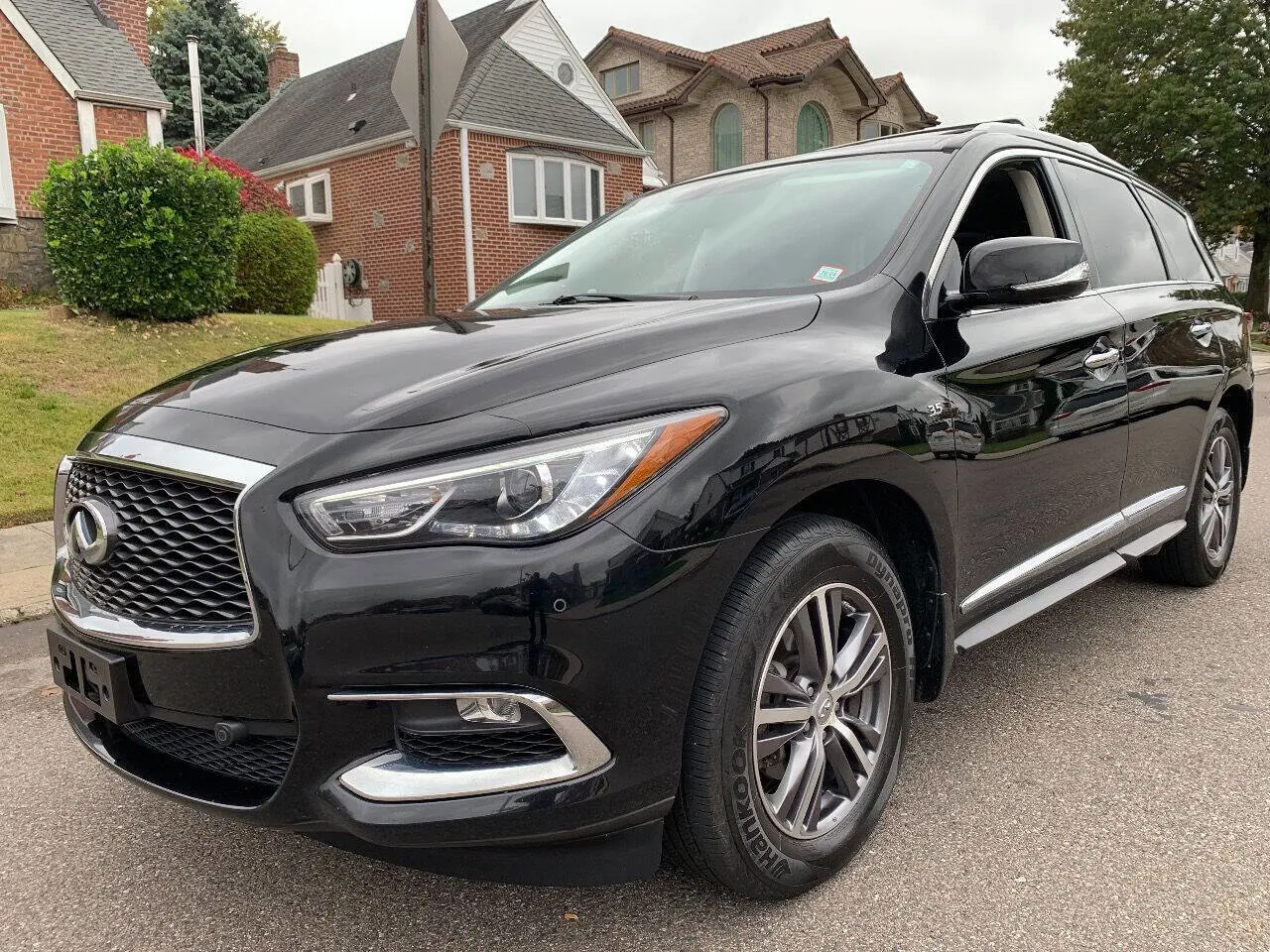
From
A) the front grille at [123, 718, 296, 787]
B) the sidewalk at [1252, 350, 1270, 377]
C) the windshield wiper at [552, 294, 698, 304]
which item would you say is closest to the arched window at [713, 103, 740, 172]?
the sidewalk at [1252, 350, 1270, 377]

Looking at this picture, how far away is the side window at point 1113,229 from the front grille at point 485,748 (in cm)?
273

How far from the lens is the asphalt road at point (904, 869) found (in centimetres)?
218

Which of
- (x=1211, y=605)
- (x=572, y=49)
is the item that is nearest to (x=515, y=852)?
(x=1211, y=605)

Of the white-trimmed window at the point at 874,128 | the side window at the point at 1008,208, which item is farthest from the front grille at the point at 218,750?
the white-trimmed window at the point at 874,128

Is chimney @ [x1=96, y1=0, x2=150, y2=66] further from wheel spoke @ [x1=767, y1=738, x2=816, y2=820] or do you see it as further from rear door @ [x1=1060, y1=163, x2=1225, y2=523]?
wheel spoke @ [x1=767, y1=738, x2=816, y2=820]

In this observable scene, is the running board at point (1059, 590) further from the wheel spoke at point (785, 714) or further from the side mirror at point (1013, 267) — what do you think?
the side mirror at point (1013, 267)

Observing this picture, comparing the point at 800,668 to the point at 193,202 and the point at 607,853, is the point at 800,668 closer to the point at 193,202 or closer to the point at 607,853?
the point at 607,853

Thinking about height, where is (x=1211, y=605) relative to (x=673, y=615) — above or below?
below

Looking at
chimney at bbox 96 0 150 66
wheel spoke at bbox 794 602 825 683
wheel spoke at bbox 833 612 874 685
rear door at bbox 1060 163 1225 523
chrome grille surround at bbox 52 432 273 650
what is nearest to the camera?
chrome grille surround at bbox 52 432 273 650

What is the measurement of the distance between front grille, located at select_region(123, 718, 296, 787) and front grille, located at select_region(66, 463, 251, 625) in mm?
245

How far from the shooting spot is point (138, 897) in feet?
7.75

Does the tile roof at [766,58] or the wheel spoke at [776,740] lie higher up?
the tile roof at [766,58]

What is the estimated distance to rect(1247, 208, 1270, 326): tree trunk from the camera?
28.4m

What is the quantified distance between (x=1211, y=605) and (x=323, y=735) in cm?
391
